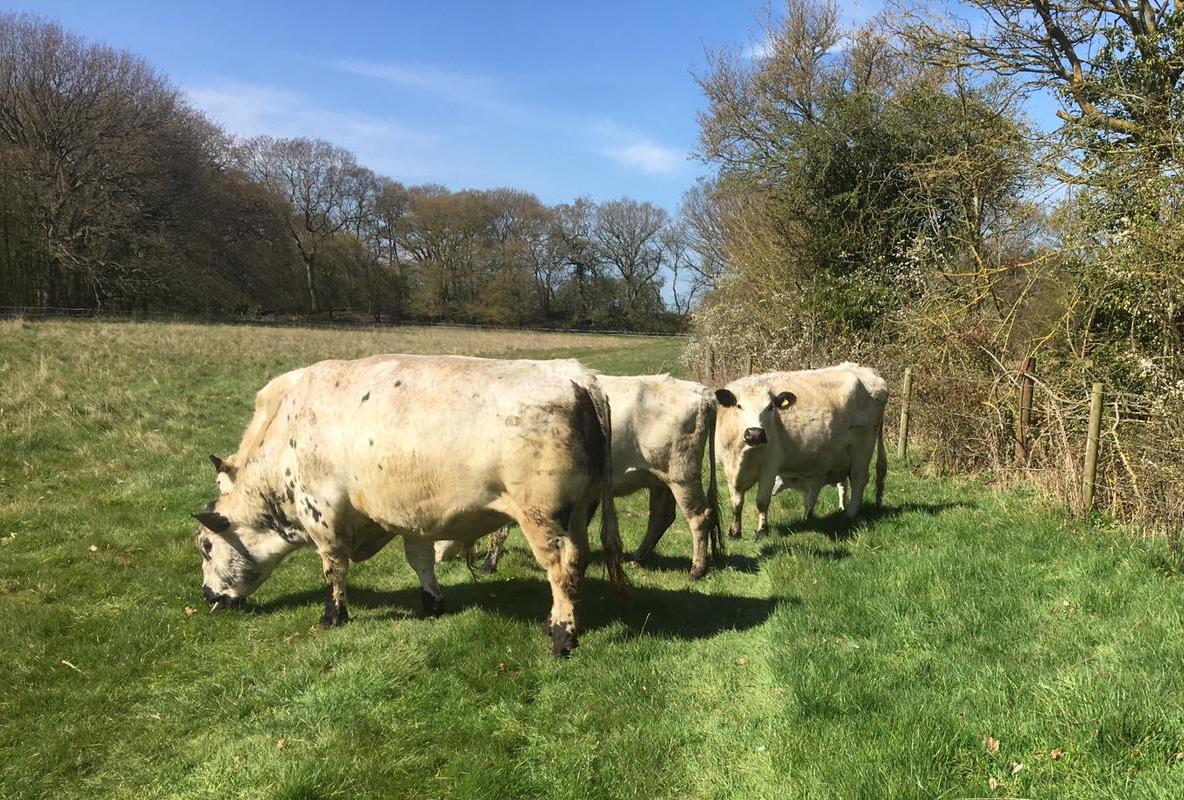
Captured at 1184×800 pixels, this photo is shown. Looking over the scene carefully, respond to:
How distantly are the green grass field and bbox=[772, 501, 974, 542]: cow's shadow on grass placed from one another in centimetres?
15

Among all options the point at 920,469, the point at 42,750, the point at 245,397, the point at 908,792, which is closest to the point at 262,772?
the point at 42,750

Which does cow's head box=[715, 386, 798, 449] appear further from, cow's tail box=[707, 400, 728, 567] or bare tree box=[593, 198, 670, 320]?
bare tree box=[593, 198, 670, 320]

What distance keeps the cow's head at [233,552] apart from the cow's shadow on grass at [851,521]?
230 inches

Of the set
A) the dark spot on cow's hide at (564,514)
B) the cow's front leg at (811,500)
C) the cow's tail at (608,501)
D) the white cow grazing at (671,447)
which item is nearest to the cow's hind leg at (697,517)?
the white cow grazing at (671,447)

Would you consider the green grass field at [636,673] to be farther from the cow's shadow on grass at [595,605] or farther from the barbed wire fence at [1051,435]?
the barbed wire fence at [1051,435]

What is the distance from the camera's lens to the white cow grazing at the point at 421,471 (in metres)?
5.05

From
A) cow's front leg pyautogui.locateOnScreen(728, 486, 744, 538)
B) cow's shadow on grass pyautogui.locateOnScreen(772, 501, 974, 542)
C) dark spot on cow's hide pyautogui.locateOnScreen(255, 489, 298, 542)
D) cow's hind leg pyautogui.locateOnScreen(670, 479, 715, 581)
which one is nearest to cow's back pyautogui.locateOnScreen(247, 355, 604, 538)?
dark spot on cow's hide pyautogui.locateOnScreen(255, 489, 298, 542)

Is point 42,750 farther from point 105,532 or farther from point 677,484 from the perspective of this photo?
point 677,484

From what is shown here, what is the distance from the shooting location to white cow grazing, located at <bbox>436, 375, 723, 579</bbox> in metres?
7.11

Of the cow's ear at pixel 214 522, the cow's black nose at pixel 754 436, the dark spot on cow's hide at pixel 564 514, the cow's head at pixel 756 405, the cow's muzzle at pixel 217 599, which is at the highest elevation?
the cow's head at pixel 756 405

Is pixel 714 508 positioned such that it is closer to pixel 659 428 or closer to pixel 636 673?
pixel 659 428

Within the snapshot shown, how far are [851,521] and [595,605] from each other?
164 inches

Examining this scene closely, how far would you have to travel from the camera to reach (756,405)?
8.19m

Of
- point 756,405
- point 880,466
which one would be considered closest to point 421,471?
point 756,405
